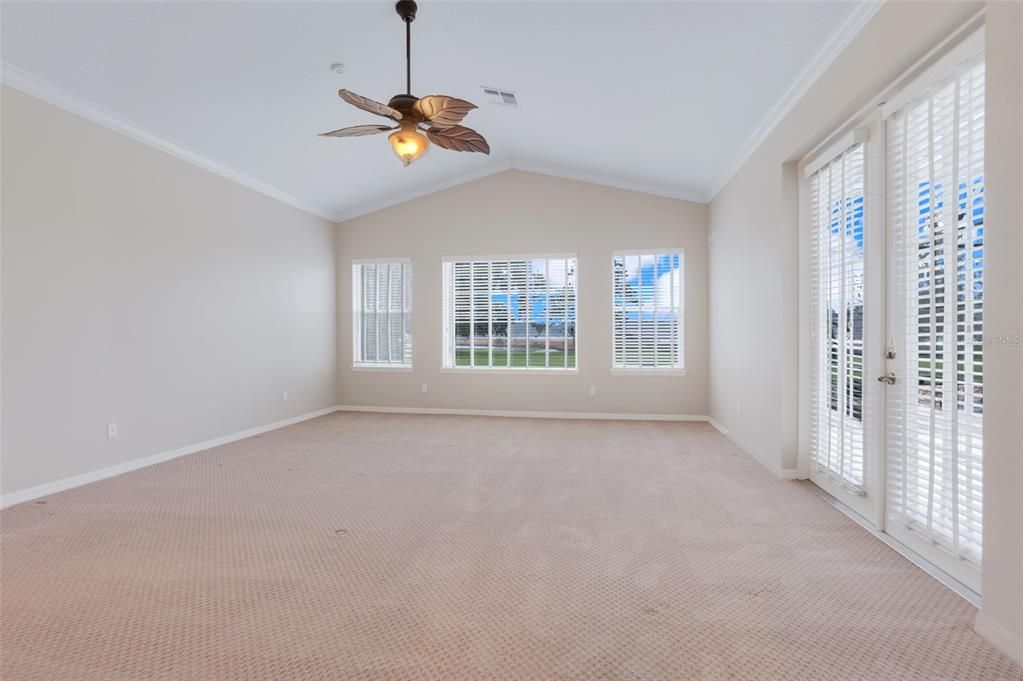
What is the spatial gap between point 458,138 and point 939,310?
2.86 m

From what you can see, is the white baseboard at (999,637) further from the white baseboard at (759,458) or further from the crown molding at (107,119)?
the crown molding at (107,119)

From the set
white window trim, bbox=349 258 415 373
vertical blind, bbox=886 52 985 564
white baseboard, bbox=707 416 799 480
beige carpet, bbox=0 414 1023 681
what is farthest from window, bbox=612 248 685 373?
vertical blind, bbox=886 52 985 564

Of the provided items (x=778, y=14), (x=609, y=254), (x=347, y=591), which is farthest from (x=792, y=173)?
(x=347, y=591)

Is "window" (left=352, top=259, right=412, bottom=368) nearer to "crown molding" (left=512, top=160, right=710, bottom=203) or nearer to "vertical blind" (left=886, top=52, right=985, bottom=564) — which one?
"crown molding" (left=512, top=160, right=710, bottom=203)

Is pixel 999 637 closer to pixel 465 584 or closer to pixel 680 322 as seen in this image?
pixel 465 584

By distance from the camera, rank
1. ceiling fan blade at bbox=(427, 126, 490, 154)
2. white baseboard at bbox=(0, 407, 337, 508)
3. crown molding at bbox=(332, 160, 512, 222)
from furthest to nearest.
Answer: crown molding at bbox=(332, 160, 512, 222) → white baseboard at bbox=(0, 407, 337, 508) → ceiling fan blade at bbox=(427, 126, 490, 154)

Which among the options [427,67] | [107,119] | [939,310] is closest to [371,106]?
[427,67]

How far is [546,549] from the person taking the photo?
249cm

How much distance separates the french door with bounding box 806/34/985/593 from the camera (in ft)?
6.51

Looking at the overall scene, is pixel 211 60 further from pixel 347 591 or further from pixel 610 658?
pixel 610 658

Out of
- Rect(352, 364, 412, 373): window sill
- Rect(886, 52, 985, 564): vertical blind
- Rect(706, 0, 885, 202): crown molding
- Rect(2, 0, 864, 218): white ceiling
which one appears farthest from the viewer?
Rect(352, 364, 412, 373): window sill

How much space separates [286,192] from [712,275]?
529cm

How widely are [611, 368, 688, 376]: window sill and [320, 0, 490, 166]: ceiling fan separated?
3762 mm

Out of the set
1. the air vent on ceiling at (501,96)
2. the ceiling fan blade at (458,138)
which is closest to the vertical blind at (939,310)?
the ceiling fan blade at (458,138)
